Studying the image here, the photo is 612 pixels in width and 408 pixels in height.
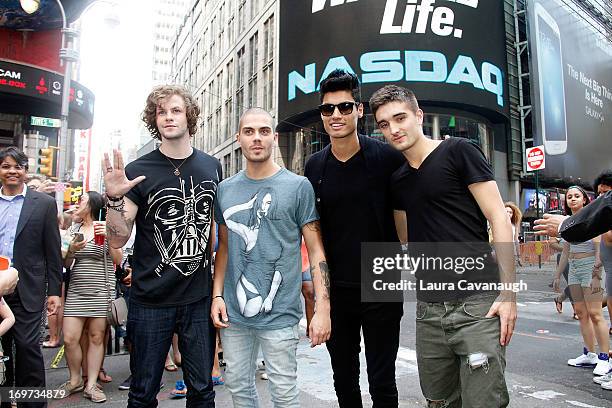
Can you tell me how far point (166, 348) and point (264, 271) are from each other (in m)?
0.84

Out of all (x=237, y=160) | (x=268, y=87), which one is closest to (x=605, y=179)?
(x=268, y=87)

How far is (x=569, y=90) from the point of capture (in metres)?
36.3

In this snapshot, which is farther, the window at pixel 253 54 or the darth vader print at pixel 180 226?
the window at pixel 253 54

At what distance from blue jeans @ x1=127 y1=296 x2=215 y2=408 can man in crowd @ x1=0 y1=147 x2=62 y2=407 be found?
4.12 feet

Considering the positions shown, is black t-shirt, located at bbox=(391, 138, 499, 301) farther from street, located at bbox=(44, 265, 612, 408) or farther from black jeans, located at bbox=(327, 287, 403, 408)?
street, located at bbox=(44, 265, 612, 408)

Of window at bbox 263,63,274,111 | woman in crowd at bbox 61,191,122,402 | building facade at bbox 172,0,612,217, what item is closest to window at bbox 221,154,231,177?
building facade at bbox 172,0,612,217

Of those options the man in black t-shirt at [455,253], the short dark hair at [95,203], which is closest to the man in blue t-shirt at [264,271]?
the man in black t-shirt at [455,253]

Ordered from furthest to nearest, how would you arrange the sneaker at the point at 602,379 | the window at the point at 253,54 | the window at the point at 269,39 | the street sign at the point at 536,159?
1. the window at the point at 253,54
2. the window at the point at 269,39
3. the street sign at the point at 536,159
4. the sneaker at the point at 602,379

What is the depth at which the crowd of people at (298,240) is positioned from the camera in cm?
251

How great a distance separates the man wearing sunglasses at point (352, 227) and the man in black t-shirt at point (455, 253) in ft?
0.80

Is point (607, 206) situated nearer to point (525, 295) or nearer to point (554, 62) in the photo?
point (525, 295)

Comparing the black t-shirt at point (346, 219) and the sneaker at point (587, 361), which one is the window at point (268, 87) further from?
the black t-shirt at point (346, 219)

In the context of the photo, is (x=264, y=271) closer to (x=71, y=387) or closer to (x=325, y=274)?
(x=325, y=274)

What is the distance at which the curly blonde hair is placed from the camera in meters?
3.07
